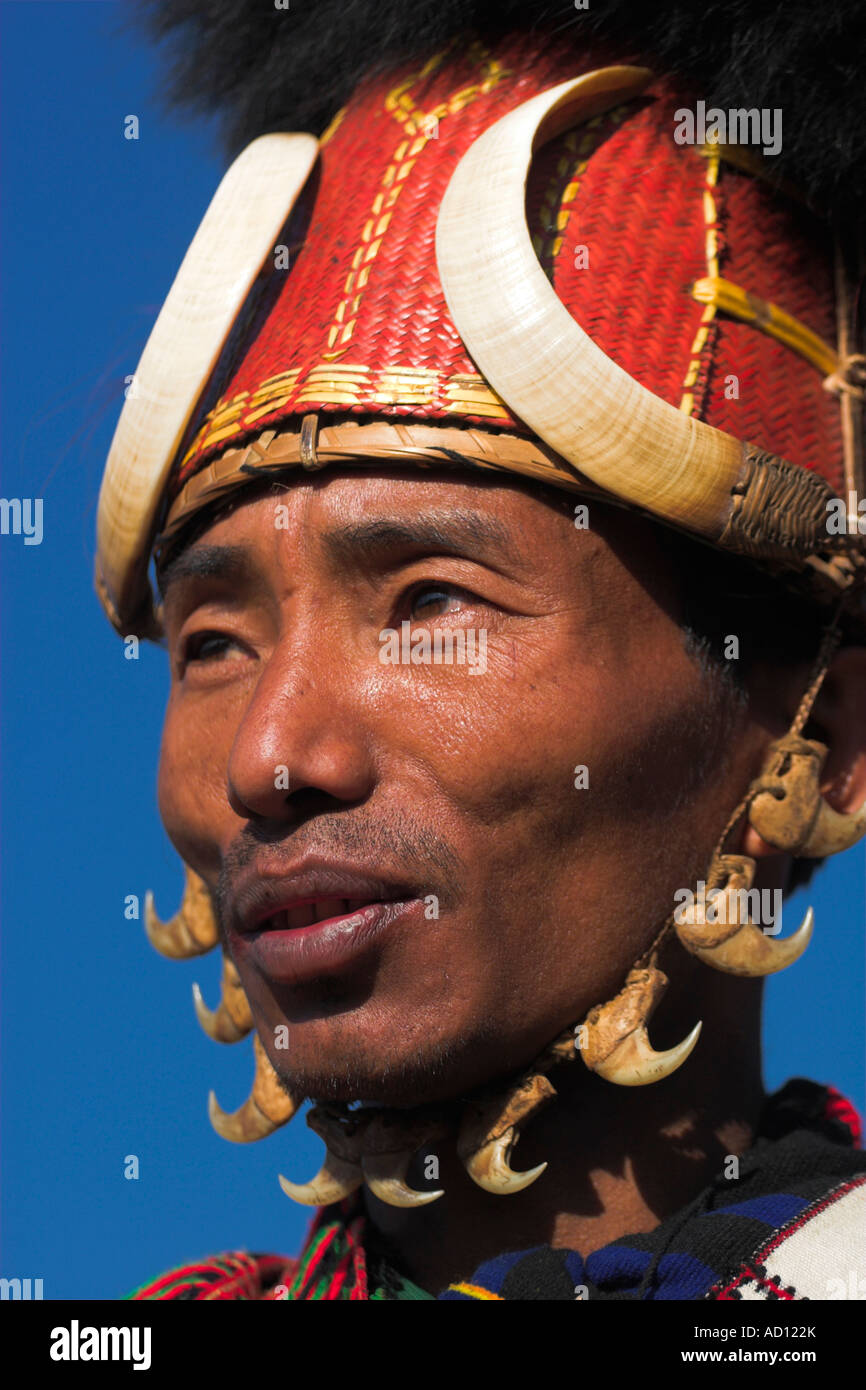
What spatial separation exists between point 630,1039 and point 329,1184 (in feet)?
2.45

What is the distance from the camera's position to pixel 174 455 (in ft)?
11.5

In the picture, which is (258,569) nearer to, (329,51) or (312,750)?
(312,750)

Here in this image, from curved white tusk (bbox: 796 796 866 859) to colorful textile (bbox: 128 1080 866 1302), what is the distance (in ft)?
1.91

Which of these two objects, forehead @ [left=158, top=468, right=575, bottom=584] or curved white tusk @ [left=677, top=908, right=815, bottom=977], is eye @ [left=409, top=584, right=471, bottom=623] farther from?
curved white tusk @ [left=677, top=908, right=815, bottom=977]

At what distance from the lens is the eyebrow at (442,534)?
311 centimetres

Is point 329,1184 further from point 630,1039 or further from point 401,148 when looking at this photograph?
point 401,148

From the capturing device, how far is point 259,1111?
358 centimetres

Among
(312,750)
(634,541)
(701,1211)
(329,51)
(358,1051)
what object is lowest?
(701,1211)

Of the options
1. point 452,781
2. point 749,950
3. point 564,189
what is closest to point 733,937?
point 749,950

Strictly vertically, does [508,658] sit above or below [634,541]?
below

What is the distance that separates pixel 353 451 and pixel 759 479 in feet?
2.51

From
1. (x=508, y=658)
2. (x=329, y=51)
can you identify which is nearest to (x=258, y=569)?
(x=508, y=658)

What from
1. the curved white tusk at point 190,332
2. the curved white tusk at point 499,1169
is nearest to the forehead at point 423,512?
the curved white tusk at point 190,332

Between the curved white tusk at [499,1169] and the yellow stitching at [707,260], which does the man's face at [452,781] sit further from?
the yellow stitching at [707,260]
